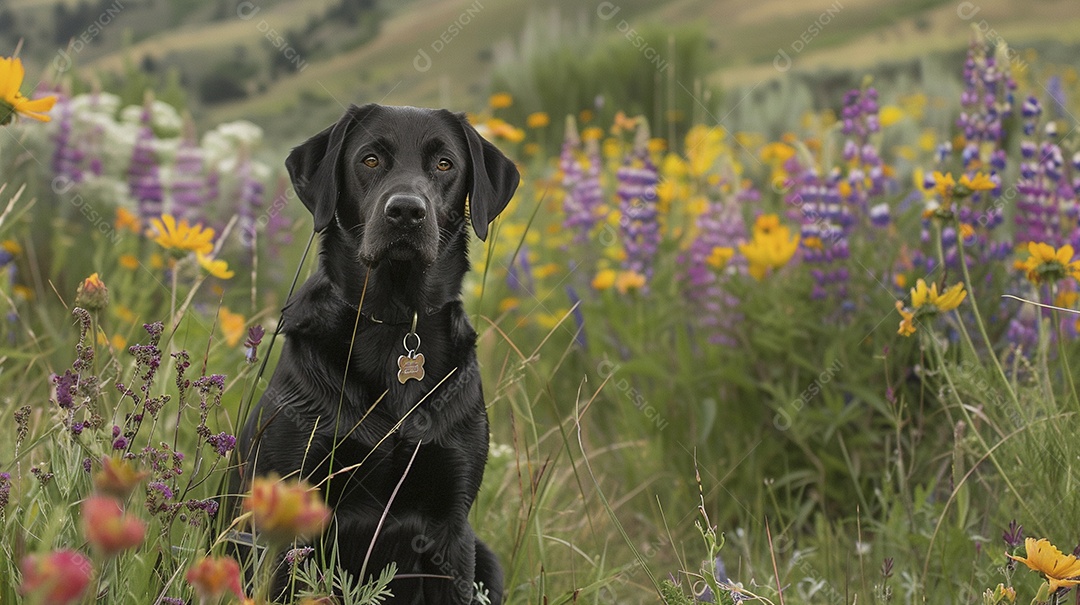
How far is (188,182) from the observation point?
17.6 ft

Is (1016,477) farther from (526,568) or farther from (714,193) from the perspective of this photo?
(714,193)

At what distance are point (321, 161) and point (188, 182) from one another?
3.07 m

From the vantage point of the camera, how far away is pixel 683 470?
3855 millimetres

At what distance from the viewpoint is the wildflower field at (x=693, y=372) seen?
221cm

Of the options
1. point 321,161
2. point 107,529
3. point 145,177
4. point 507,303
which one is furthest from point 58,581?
point 145,177

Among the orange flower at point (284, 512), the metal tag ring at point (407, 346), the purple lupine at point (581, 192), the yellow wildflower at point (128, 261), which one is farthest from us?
the purple lupine at point (581, 192)

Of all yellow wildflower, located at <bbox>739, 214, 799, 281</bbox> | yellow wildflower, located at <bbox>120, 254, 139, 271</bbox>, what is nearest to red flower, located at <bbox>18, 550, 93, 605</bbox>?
yellow wildflower, located at <bbox>739, 214, 799, 281</bbox>

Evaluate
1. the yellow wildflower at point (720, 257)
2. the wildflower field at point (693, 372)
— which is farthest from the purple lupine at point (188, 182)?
the yellow wildflower at point (720, 257)

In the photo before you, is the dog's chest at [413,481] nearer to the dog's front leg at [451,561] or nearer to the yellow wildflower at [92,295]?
the dog's front leg at [451,561]

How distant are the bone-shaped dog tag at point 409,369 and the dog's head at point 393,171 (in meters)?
0.23

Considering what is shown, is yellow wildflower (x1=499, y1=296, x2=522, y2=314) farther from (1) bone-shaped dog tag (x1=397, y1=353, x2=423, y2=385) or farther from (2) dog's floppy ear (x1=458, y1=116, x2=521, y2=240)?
(1) bone-shaped dog tag (x1=397, y1=353, x2=423, y2=385)

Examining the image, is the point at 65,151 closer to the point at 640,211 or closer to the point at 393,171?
the point at 640,211

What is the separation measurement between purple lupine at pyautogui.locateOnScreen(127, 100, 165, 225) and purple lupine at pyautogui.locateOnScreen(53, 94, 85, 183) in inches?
10.3

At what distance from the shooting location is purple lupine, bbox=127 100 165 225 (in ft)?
17.5
